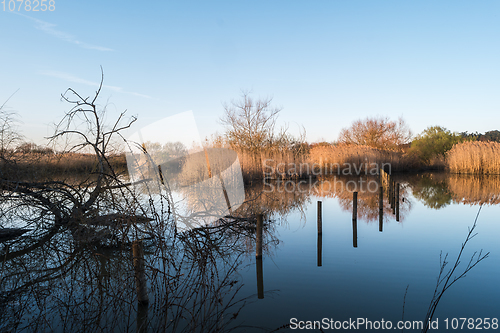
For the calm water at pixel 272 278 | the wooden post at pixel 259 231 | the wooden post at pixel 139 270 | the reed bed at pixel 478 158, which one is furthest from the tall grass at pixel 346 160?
the wooden post at pixel 139 270

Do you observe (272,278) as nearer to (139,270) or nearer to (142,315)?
(142,315)

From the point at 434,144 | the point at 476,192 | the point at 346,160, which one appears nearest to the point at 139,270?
the point at 476,192

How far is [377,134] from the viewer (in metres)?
32.5

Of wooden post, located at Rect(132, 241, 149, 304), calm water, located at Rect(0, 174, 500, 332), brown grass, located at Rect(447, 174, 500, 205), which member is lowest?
brown grass, located at Rect(447, 174, 500, 205)

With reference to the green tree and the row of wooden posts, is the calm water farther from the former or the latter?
the green tree

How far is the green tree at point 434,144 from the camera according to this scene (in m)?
28.5

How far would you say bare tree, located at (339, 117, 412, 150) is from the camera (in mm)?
32031

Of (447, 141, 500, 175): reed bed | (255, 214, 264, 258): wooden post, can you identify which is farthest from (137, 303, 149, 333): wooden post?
(447, 141, 500, 175): reed bed

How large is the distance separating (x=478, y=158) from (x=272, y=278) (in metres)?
22.2

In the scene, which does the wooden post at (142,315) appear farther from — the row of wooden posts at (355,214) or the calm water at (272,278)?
the row of wooden posts at (355,214)

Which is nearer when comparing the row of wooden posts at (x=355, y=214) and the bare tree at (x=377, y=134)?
the row of wooden posts at (x=355, y=214)

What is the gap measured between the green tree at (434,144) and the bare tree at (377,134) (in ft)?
7.69

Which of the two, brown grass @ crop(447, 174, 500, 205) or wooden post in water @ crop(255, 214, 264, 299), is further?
brown grass @ crop(447, 174, 500, 205)

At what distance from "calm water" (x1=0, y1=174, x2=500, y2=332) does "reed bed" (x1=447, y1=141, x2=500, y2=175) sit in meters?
13.3
